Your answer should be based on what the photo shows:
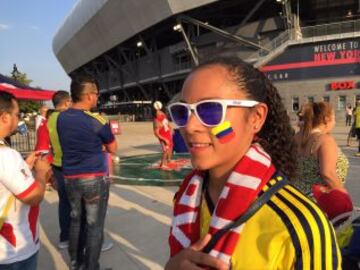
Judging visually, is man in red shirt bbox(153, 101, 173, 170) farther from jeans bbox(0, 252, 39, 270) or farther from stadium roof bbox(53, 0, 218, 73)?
stadium roof bbox(53, 0, 218, 73)

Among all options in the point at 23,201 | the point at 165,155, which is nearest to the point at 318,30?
the point at 165,155

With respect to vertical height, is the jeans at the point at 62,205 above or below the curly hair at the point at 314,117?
below

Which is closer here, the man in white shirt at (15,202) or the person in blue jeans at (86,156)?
the man in white shirt at (15,202)

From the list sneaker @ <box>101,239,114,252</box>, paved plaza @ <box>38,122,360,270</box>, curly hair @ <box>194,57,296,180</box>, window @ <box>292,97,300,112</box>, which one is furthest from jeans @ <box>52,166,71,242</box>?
window @ <box>292,97,300,112</box>

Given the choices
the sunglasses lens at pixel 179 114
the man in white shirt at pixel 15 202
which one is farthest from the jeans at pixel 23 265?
the sunglasses lens at pixel 179 114

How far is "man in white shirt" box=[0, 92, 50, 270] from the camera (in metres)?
2.43

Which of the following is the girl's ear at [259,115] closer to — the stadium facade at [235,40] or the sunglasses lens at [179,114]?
the sunglasses lens at [179,114]

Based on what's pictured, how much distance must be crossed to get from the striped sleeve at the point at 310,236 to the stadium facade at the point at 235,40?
747 inches

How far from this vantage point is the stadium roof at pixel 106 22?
3619 cm

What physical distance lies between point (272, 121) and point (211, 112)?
36cm

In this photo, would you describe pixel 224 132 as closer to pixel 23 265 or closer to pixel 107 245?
pixel 23 265

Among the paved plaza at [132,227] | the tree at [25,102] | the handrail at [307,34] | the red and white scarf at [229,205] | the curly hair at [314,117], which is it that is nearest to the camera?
the red and white scarf at [229,205]

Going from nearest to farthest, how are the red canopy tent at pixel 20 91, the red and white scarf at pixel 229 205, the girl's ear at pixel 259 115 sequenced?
the red and white scarf at pixel 229 205, the girl's ear at pixel 259 115, the red canopy tent at pixel 20 91

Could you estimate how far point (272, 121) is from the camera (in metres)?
1.62
